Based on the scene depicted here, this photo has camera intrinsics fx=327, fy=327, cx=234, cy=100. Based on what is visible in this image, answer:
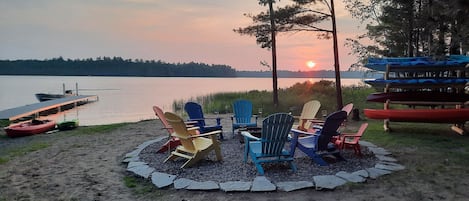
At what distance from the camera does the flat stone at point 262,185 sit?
3.36 meters

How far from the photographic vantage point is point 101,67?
190 ft

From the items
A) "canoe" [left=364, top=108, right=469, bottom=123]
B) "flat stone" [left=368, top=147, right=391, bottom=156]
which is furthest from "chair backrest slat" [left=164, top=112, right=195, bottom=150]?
"canoe" [left=364, top=108, right=469, bottom=123]

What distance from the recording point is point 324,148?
14.3ft

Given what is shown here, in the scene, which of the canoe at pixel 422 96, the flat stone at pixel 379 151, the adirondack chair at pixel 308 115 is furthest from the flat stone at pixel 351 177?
the canoe at pixel 422 96

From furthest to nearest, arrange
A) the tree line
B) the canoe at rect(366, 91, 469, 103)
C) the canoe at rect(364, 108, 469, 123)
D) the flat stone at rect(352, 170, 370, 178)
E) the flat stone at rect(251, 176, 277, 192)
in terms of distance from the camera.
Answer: the tree line < the canoe at rect(366, 91, 469, 103) < the canoe at rect(364, 108, 469, 123) < the flat stone at rect(352, 170, 370, 178) < the flat stone at rect(251, 176, 277, 192)

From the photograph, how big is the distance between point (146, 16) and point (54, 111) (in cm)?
799

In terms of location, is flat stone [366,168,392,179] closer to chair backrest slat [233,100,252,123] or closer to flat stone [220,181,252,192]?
flat stone [220,181,252,192]

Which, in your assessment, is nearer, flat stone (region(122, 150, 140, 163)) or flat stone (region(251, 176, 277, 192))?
flat stone (region(251, 176, 277, 192))

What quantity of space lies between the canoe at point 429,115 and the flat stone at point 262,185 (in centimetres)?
444

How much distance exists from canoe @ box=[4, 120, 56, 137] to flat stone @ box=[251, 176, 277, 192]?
25.1 ft

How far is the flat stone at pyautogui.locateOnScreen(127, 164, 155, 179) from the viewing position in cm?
396

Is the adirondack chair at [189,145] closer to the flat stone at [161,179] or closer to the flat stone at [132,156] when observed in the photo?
the flat stone at [161,179]

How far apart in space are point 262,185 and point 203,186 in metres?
0.63

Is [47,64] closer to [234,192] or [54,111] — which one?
[54,111]
